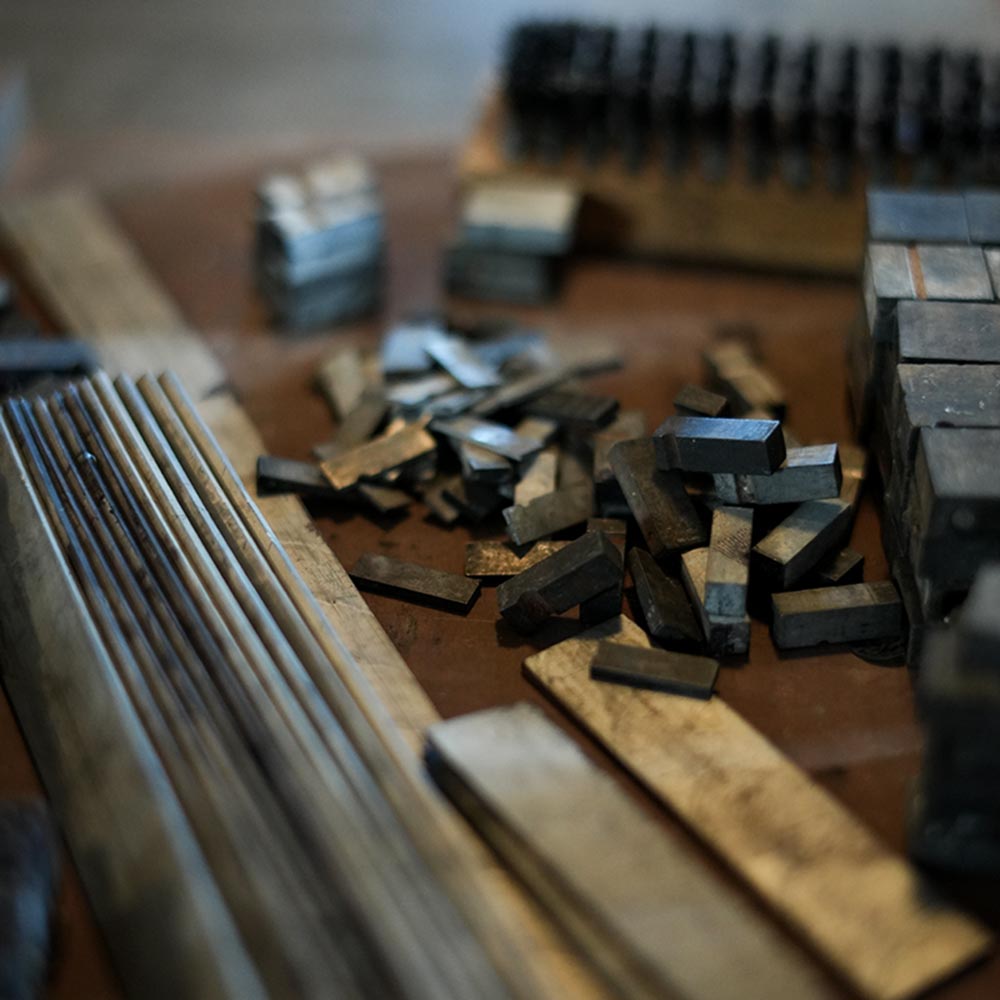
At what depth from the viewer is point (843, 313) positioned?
516cm

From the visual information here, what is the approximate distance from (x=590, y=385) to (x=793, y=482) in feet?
4.13

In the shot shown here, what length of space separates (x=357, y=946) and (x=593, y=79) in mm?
3964

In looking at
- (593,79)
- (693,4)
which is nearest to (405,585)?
(593,79)

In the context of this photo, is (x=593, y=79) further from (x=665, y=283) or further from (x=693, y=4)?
(x=693, y=4)

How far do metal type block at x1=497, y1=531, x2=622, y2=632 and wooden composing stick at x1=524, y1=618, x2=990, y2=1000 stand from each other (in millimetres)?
125

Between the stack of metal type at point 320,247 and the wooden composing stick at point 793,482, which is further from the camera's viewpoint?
the stack of metal type at point 320,247

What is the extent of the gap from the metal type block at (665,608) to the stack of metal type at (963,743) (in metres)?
0.83

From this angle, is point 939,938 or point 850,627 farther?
point 850,627

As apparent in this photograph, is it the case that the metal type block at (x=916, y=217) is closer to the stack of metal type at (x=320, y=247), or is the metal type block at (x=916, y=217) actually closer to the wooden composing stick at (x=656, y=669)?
the wooden composing stick at (x=656, y=669)

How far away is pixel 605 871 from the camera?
9.14ft

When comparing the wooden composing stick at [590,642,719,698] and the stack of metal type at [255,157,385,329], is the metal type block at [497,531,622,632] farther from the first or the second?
the stack of metal type at [255,157,385,329]

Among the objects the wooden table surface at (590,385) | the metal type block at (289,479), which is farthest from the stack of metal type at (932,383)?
the metal type block at (289,479)

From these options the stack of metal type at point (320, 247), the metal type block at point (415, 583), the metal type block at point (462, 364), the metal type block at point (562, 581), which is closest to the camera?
the metal type block at point (562, 581)

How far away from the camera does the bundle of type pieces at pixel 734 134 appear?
17.2 feet
